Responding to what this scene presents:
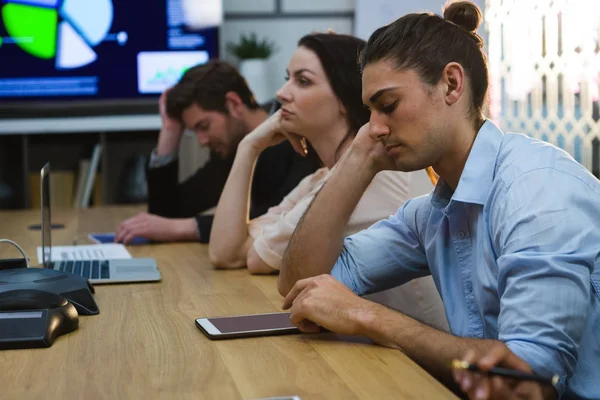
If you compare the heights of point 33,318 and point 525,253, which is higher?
point 525,253

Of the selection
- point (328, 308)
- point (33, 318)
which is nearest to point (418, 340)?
point (328, 308)

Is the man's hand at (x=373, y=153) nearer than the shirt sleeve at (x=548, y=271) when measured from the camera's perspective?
No

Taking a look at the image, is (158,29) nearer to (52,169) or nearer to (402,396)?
(52,169)

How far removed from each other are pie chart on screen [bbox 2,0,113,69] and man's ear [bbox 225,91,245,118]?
5.09 ft

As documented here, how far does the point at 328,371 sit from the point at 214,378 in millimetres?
145

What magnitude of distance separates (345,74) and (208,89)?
3.72ft

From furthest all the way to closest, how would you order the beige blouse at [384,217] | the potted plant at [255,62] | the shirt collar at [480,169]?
the potted plant at [255,62], the beige blouse at [384,217], the shirt collar at [480,169]

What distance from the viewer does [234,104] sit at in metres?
3.03

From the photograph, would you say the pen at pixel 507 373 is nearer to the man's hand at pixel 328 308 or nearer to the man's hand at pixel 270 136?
the man's hand at pixel 328 308

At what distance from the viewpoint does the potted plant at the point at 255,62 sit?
4375 mm

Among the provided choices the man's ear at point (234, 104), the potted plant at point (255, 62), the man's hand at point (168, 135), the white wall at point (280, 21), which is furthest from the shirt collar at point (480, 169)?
the white wall at point (280, 21)

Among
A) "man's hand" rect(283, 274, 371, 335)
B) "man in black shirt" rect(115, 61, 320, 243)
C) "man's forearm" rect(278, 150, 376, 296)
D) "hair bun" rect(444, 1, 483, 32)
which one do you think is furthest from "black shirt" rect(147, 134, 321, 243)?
"man's hand" rect(283, 274, 371, 335)

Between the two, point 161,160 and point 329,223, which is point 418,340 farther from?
point 161,160

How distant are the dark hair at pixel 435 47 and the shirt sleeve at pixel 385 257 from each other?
0.28m
